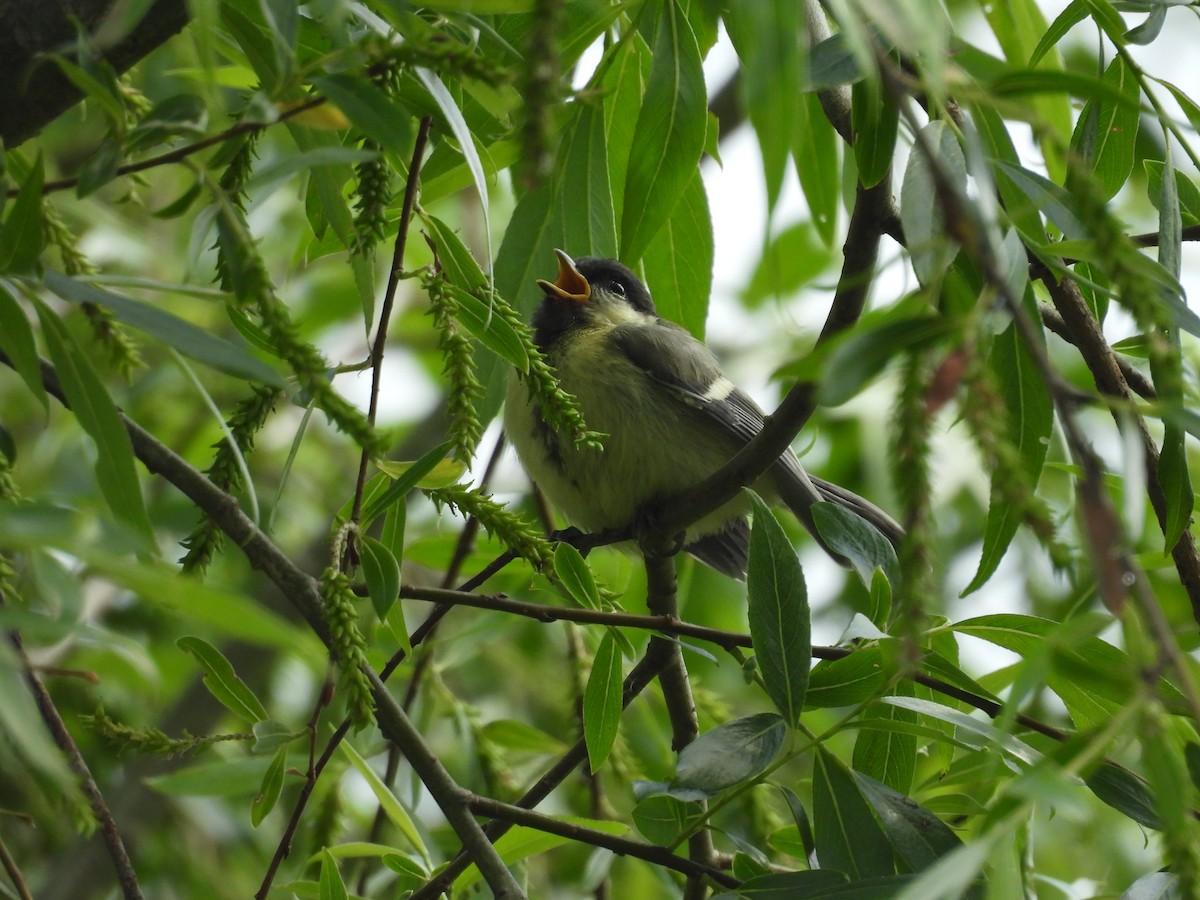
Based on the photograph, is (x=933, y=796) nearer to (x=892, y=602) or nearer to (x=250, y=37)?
(x=892, y=602)

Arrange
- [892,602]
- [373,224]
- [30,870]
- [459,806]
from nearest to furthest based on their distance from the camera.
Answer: [373,224]
[459,806]
[892,602]
[30,870]

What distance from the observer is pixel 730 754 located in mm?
1451

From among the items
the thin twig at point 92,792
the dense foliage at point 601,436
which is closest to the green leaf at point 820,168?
the dense foliage at point 601,436

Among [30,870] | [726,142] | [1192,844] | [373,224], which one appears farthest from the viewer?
[726,142]

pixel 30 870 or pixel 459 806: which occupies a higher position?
pixel 459 806

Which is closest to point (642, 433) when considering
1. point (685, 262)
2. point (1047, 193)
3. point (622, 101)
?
point (685, 262)

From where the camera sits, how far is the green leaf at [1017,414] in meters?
1.53

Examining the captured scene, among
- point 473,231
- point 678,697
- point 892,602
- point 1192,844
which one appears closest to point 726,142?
point 473,231

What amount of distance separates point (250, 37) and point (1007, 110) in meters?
0.85

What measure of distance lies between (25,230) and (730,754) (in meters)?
0.96

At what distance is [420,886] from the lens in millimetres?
1722

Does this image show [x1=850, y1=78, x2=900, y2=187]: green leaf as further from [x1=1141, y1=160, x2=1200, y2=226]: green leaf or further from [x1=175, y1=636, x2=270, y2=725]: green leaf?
[x1=175, y1=636, x2=270, y2=725]: green leaf

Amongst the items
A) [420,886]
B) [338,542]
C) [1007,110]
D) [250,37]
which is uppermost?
[250,37]

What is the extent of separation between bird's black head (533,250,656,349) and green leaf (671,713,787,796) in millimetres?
1713
